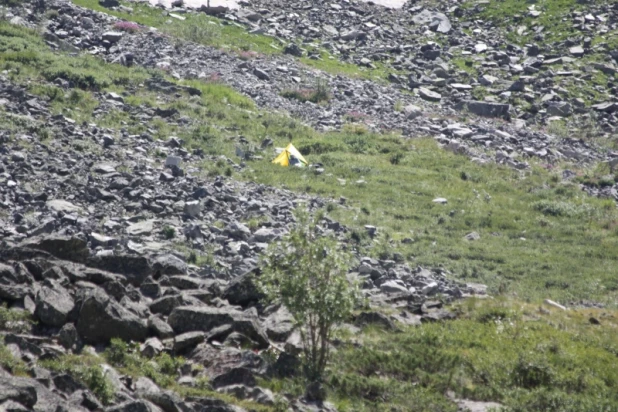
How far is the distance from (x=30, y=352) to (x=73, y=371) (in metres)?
1.00

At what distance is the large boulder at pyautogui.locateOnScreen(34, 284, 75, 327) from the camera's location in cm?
1537

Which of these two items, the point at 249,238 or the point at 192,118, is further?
the point at 192,118

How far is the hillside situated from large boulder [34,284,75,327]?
0.17 feet

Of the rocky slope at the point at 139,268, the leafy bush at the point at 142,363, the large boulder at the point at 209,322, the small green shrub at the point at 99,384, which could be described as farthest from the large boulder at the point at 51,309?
the small green shrub at the point at 99,384

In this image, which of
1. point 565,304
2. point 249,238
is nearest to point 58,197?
point 249,238

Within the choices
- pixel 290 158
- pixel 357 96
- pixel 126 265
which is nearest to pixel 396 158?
pixel 290 158

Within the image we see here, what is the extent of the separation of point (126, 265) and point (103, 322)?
3.08 metres

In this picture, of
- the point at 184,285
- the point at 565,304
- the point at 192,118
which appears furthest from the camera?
the point at 192,118

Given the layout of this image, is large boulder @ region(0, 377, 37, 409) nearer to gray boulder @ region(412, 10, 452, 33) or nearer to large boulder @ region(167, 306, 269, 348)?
large boulder @ region(167, 306, 269, 348)

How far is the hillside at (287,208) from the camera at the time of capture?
15539 millimetres

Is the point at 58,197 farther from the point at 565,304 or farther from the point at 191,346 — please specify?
the point at 565,304

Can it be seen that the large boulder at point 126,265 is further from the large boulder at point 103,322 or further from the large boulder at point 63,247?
the large boulder at point 103,322

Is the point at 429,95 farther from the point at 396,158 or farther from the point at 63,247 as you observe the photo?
the point at 63,247

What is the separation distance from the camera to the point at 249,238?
23.1m
